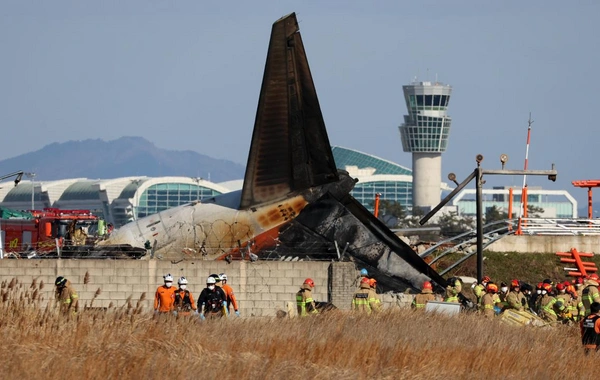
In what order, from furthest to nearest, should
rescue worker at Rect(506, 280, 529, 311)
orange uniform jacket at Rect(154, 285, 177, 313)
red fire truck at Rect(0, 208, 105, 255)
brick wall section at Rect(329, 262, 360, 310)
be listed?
red fire truck at Rect(0, 208, 105, 255), brick wall section at Rect(329, 262, 360, 310), rescue worker at Rect(506, 280, 529, 311), orange uniform jacket at Rect(154, 285, 177, 313)

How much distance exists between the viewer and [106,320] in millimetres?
20641

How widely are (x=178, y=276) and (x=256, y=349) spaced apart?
1332 centimetres

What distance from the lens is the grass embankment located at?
1745 inches

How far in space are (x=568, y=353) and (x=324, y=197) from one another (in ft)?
41.7

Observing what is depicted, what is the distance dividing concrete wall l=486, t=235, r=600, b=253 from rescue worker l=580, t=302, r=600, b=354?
906 inches

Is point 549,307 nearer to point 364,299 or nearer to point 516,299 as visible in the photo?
point 516,299

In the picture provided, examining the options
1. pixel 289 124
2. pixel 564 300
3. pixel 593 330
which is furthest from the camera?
pixel 289 124

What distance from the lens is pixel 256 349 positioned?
20.5 meters

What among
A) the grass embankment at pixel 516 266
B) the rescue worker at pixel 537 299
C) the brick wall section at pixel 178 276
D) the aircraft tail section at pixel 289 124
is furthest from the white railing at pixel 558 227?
the brick wall section at pixel 178 276

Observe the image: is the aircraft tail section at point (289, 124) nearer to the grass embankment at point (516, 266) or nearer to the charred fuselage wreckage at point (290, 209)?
the charred fuselage wreckage at point (290, 209)

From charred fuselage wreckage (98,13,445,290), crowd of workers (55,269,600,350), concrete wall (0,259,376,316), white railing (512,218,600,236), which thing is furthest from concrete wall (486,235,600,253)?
concrete wall (0,259,376,316)

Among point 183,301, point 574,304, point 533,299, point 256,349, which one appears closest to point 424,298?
point 574,304

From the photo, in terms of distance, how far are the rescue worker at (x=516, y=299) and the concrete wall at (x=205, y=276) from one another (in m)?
4.20

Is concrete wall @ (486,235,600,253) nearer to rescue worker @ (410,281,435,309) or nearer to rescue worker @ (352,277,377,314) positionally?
rescue worker @ (410,281,435,309)
